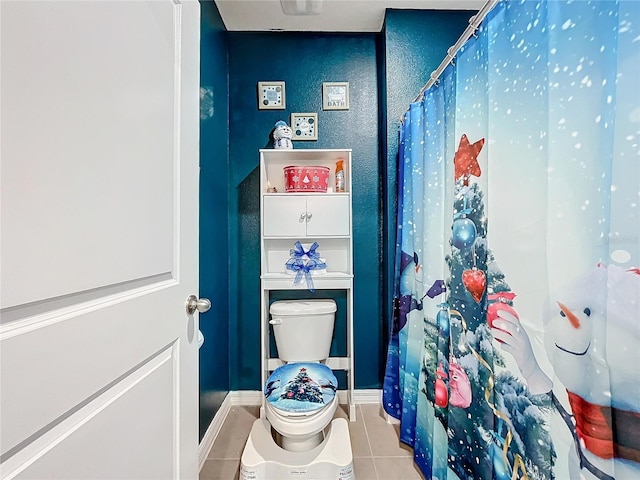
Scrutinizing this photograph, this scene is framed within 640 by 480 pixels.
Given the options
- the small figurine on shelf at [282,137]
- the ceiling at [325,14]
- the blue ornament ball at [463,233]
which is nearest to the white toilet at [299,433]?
the blue ornament ball at [463,233]

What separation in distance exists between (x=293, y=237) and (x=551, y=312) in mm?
1311

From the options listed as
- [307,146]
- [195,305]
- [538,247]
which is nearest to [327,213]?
[307,146]

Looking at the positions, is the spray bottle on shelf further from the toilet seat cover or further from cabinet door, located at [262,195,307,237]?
the toilet seat cover

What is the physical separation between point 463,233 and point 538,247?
0.32m

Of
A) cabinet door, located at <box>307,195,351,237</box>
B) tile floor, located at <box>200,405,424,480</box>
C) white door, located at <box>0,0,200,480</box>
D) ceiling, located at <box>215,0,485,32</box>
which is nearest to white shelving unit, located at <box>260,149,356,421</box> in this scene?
cabinet door, located at <box>307,195,351,237</box>

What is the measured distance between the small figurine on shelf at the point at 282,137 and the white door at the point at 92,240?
1019mm

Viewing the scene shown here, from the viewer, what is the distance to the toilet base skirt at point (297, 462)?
130 centimetres

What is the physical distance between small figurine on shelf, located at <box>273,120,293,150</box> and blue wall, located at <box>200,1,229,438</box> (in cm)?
34

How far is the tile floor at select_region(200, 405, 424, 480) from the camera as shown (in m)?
1.41

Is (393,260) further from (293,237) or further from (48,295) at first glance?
(48,295)

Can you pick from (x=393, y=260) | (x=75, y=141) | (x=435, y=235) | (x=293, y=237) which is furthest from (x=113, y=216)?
(x=393, y=260)

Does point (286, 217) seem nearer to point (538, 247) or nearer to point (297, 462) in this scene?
point (297, 462)

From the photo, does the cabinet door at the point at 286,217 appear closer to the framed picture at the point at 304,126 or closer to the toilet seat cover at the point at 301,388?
the framed picture at the point at 304,126

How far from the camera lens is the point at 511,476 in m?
0.86
